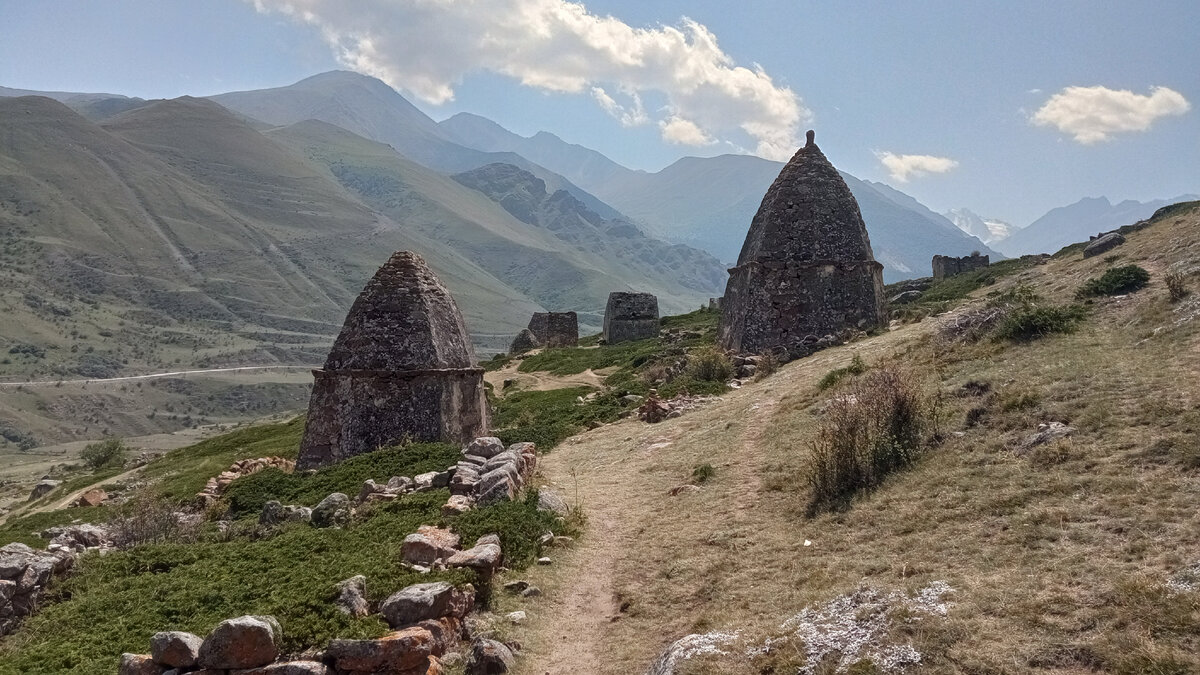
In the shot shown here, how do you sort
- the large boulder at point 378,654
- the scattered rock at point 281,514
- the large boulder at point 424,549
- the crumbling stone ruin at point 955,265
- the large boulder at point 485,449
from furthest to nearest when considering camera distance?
the crumbling stone ruin at point 955,265, the large boulder at point 485,449, the scattered rock at point 281,514, the large boulder at point 424,549, the large boulder at point 378,654

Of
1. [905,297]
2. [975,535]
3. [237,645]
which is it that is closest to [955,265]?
[905,297]

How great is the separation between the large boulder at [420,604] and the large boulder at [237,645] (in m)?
0.93

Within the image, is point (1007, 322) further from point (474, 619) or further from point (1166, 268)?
point (474, 619)

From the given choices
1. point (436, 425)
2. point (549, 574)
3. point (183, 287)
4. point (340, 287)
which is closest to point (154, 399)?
point (183, 287)

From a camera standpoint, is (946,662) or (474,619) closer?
(946,662)

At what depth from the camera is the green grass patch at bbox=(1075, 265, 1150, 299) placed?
13.3 meters

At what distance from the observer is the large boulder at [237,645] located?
5172 millimetres

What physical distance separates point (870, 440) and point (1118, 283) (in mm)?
7964

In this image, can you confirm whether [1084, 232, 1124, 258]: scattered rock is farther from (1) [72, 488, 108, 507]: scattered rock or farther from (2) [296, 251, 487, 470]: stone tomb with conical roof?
(1) [72, 488, 108, 507]: scattered rock

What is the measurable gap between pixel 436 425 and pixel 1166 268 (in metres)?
13.8

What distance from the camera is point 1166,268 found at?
1406 cm

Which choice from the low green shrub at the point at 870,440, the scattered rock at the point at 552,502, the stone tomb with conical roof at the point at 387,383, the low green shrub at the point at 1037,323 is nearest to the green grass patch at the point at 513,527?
the scattered rock at the point at 552,502

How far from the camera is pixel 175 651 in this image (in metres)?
5.27

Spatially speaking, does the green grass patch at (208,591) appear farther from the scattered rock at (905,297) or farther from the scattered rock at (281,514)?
the scattered rock at (905,297)
